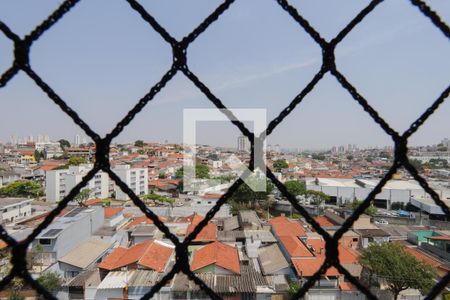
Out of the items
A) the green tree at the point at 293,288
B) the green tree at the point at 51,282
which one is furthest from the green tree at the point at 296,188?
the green tree at the point at 51,282

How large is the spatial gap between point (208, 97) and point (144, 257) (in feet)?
14.7

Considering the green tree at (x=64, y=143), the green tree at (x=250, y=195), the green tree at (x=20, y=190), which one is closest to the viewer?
the green tree at (x=250, y=195)

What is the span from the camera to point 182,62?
50 centimetres

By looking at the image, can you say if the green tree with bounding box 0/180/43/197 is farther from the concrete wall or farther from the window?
the window

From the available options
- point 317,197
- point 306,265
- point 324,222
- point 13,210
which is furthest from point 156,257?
point 317,197

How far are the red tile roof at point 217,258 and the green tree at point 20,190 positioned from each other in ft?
32.1

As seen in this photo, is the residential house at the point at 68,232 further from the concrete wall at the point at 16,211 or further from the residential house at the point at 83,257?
the concrete wall at the point at 16,211

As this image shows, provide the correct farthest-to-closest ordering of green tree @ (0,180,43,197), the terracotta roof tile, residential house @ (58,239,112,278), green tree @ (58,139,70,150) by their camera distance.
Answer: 1. green tree @ (58,139,70,150)
2. green tree @ (0,180,43,197)
3. the terracotta roof tile
4. residential house @ (58,239,112,278)

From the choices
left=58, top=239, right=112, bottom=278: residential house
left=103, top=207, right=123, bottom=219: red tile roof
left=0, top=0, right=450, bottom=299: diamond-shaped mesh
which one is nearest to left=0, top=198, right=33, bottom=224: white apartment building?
left=103, top=207, right=123, bottom=219: red tile roof

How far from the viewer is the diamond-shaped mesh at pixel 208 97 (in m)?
0.46

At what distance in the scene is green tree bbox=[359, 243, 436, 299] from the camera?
410 centimetres

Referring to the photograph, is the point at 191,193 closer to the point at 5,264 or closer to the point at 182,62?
the point at 5,264

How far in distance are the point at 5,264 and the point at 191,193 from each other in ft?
30.1

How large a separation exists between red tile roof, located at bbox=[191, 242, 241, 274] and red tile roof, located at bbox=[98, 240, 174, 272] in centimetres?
49
